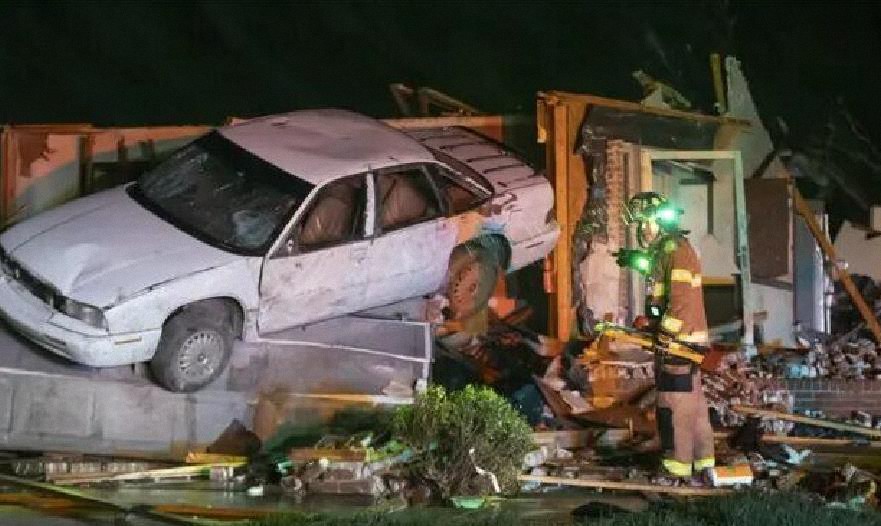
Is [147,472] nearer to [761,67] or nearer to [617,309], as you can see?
[617,309]

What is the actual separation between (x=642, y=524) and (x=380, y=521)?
4.65 feet

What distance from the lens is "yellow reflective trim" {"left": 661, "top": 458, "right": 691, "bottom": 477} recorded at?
8453 millimetres

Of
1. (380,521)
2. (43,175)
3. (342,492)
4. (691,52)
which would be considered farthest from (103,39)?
(380,521)

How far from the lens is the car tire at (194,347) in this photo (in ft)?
27.7

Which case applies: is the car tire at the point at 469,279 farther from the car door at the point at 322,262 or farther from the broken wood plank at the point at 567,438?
the broken wood plank at the point at 567,438

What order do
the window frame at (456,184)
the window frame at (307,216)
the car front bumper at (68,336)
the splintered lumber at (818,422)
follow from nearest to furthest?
the car front bumper at (68,336) → the window frame at (307,216) → the splintered lumber at (818,422) → the window frame at (456,184)

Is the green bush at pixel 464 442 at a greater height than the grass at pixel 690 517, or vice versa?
the green bush at pixel 464 442

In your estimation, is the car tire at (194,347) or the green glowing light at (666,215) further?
the green glowing light at (666,215)

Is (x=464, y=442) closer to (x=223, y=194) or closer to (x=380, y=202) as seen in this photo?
(x=380, y=202)

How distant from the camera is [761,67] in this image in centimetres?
1794

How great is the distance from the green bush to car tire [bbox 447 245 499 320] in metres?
2.08

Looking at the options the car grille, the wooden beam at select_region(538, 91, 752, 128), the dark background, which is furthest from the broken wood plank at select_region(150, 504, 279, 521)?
the dark background

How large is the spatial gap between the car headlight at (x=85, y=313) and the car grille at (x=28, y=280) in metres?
0.13

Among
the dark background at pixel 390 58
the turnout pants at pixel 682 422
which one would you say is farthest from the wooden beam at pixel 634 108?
the dark background at pixel 390 58
